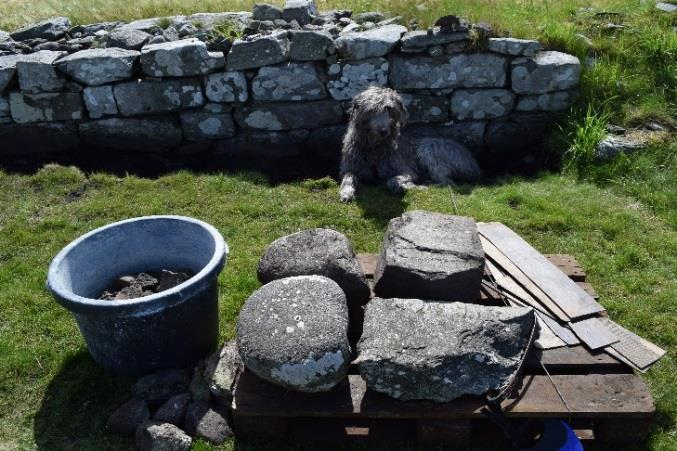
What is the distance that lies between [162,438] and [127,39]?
206 inches

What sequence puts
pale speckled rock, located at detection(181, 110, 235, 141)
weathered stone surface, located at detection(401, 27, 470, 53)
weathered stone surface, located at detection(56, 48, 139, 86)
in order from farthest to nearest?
pale speckled rock, located at detection(181, 110, 235, 141)
weathered stone surface, located at detection(56, 48, 139, 86)
weathered stone surface, located at detection(401, 27, 470, 53)

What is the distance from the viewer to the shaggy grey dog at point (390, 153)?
Answer: 5.97 metres

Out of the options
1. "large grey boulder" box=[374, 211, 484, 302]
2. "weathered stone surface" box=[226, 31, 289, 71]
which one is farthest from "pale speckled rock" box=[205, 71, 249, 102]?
"large grey boulder" box=[374, 211, 484, 302]

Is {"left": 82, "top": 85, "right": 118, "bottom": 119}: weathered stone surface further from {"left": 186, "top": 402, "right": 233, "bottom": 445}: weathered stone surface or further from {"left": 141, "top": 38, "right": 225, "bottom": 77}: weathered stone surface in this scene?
{"left": 186, "top": 402, "right": 233, "bottom": 445}: weathered stone surface

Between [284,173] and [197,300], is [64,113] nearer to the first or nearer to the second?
[284,173]

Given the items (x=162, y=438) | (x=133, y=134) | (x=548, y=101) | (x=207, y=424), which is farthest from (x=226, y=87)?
(x=162, y=438)

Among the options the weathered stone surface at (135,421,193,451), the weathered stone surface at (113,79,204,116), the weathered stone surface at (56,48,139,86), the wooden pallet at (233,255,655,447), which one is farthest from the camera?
the weathered stone surface at (113,79,204,116)

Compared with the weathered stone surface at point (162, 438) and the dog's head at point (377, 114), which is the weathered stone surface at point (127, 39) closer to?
the dog's head at point (377, 114)

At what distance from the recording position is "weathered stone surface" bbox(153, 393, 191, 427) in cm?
334

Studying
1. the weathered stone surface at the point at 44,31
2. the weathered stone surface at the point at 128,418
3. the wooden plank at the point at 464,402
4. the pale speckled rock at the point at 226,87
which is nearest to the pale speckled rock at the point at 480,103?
the pale speckled rock at the point at 226,87

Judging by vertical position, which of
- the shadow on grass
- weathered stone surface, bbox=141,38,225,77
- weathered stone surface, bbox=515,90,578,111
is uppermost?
weathered stone surface, bbox=141,38,225,77

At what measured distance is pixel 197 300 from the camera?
3457 mm

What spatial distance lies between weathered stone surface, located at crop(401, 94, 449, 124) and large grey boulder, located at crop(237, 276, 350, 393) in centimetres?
407

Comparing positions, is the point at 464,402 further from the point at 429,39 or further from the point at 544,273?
the point at 429,39
